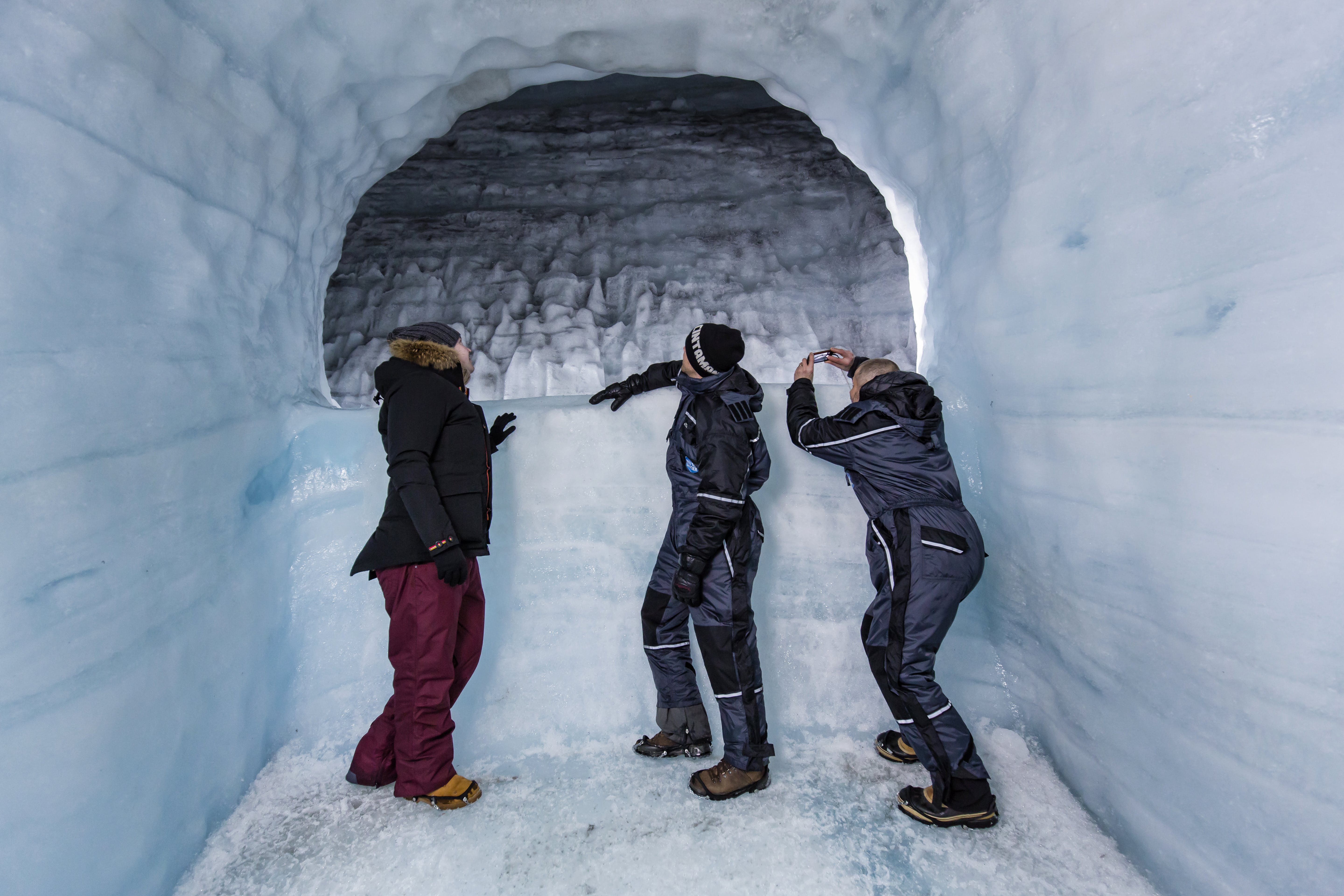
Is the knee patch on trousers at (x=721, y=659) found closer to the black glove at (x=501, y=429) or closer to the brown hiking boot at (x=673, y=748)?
the brown hiking boot at (x=673, y=748)

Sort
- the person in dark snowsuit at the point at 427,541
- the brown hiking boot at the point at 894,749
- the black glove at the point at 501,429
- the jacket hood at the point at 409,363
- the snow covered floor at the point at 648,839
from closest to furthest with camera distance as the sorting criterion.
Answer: the snow covered floor at the point at 648,839 → the person in dark snowsuit at the point at 427,541 → the jacket hood at the point at 409,363 → the brown hiking boot at the point at 894,749 → the black glove at the point at 501,429

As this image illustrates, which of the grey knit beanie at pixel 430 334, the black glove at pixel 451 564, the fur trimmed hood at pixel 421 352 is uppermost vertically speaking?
the grey knit beanie at pixel 430 334

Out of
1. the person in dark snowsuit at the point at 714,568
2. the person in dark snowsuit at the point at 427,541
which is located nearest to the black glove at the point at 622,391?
the person in dark snowsuit at the point at 714,568

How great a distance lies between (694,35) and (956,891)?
2.88 meters

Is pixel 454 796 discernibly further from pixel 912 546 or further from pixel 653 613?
pixel 912 546

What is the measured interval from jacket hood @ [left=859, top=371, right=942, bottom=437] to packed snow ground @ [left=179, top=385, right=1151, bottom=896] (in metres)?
0.51

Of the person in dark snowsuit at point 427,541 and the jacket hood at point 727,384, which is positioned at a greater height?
the jacket hood at point 727,384

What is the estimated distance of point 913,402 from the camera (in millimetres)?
1969

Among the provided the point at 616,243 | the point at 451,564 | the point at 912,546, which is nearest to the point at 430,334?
the point at 451,564

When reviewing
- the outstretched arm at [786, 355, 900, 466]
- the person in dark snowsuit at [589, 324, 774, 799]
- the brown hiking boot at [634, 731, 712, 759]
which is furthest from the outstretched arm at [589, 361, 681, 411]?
the brown hiking boot at [634, 731, 712, 759]

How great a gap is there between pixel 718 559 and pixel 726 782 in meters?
0.64

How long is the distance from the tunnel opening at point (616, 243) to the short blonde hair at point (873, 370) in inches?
70.3

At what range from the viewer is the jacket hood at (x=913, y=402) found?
196 cm

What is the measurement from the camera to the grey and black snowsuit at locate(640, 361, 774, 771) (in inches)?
76.5
